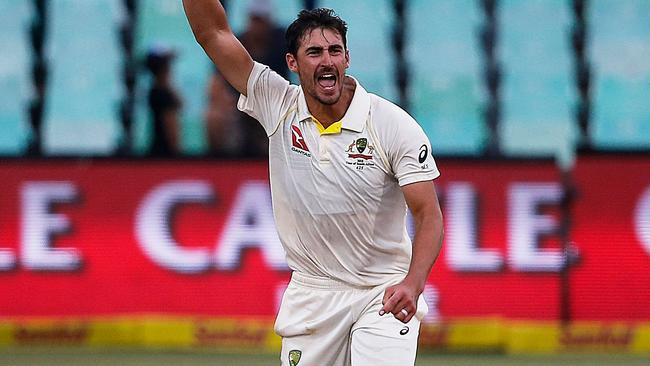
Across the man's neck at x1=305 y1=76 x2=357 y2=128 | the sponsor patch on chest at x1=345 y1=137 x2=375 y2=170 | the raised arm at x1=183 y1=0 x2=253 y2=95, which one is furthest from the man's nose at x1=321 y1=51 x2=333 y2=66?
the raised arm at x1=183 y1=0 x2=253 y2=95

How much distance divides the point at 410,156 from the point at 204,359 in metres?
4.52

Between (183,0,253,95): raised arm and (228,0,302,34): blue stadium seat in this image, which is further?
(228,0,302,34): blue stadium seat

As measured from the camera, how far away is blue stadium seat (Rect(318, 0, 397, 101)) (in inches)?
434

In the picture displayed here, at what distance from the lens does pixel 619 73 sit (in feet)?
36.5

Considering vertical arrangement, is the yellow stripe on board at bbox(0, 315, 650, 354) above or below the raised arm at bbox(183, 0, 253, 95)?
below

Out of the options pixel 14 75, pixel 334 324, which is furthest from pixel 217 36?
pixel 14 75

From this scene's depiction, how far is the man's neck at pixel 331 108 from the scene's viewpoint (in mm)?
5723

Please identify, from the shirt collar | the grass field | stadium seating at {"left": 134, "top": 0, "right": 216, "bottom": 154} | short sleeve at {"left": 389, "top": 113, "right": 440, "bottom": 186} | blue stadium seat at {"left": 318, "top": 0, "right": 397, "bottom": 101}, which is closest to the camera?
short sleeve at {"left": 389, "top": 113, "right": 440, "bottom": 186}

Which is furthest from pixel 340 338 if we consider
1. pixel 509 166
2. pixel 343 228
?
pixel 509 166

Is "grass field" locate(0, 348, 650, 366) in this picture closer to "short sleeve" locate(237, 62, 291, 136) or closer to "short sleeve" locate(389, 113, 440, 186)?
"short sleeve" locate(237, 62, 291, 136)

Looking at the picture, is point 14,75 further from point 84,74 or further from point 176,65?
point 176,65

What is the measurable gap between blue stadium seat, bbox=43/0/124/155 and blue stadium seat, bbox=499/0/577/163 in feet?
9.42

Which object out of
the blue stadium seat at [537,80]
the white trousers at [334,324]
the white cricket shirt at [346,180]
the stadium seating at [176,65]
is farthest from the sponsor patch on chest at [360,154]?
the blue stadium seat at [537,80]

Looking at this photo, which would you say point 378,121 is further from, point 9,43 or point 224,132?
point 9,43
